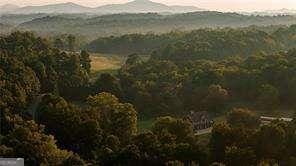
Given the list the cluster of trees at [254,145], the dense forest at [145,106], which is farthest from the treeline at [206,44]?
the cluster of trees at [254,145]

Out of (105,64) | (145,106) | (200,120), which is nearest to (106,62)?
(105,64)

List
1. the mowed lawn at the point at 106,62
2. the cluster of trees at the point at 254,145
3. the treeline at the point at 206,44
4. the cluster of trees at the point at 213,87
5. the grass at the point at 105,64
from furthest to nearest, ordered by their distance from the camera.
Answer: the treeline at the point at 206,44 < the mowed lawn at the point at 106,62 < the grass at the point at 105,64 < the cluster of trees at the point at 213,87 < the cluster of trees at the point at 254,145

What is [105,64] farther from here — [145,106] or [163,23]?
[163,23]

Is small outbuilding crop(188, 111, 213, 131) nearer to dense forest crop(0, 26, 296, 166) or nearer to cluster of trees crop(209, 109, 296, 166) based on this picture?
dense forest crop(0, 26, 296, 166)

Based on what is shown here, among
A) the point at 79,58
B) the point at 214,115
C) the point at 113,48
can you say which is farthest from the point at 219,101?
the point at 113,48

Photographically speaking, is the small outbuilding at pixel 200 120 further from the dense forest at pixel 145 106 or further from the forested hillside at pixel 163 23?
the forested hillside at pixel 163 23

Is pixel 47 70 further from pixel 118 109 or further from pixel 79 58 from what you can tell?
pixel 118 109

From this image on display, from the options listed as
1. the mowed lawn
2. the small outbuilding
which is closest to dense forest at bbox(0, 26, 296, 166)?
the small outbuilding
